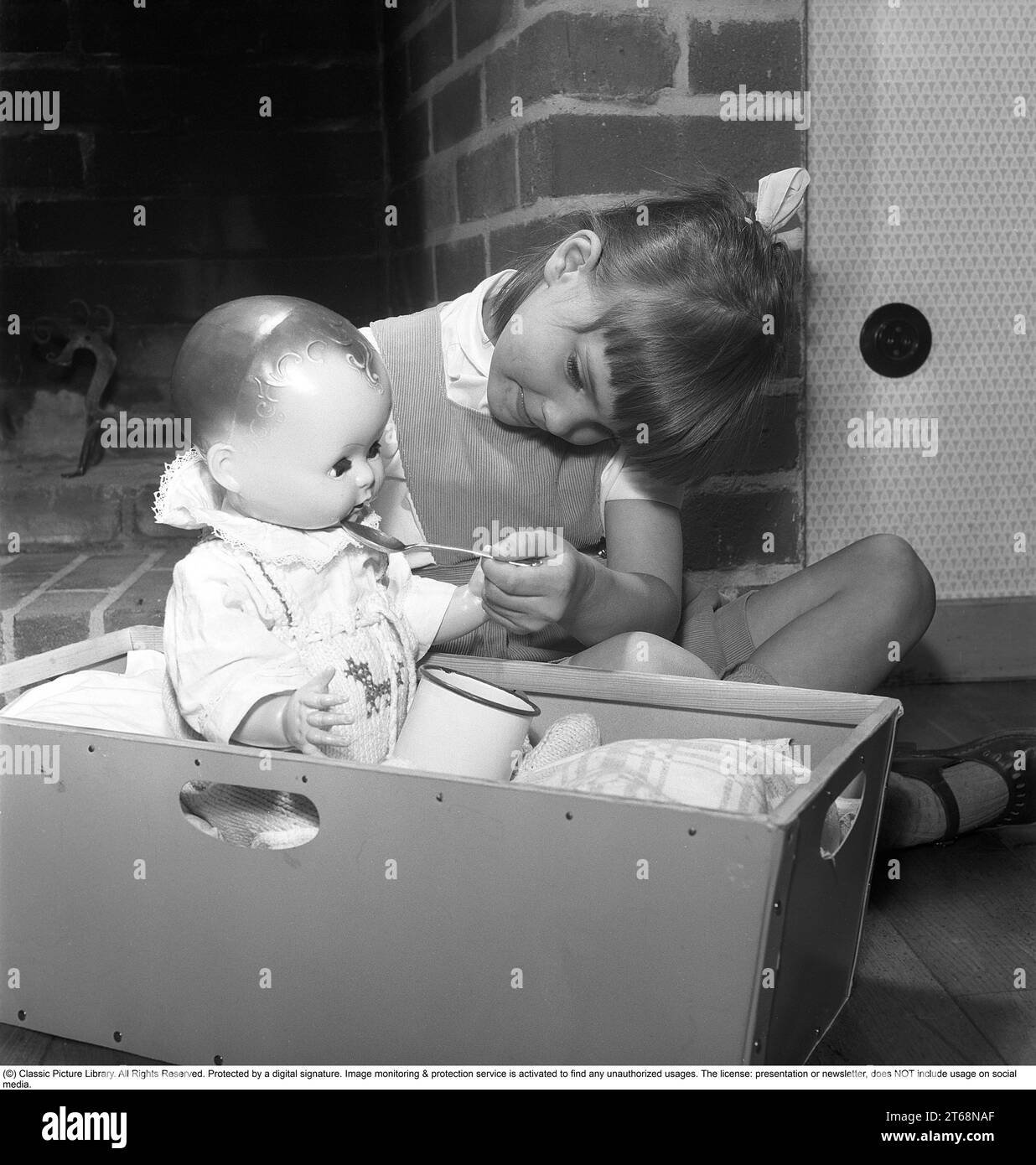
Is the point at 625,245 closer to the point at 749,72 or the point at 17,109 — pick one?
the point at 749,72

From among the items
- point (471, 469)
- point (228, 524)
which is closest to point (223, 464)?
point (228, 524)

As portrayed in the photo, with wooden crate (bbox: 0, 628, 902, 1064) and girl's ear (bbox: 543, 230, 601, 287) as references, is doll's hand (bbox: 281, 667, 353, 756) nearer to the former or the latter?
wooden crate (bbox: 0, 628, 902, 1064)

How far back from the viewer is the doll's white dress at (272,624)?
0.80 metres

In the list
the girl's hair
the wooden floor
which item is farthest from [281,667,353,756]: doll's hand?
the girl's hair

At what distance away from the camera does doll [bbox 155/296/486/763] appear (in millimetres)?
799

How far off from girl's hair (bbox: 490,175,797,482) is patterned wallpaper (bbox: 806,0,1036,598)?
15.7 inches

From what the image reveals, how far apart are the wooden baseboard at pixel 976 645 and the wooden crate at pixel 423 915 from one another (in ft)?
2.45

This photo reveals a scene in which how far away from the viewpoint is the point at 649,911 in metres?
0.65

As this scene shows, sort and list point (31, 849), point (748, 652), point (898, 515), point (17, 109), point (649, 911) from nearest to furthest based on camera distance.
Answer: point (649, 911)
point (31, 849)
point (748, 652)
point (898, 515)
point (17, 109)

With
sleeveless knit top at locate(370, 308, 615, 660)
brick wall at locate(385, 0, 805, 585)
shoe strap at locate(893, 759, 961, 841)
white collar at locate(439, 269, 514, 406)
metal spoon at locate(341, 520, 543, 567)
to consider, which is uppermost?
brick wall at locate(385, 0, 805, 585)

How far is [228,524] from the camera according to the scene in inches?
33.8

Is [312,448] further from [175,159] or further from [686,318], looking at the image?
[175,159]
